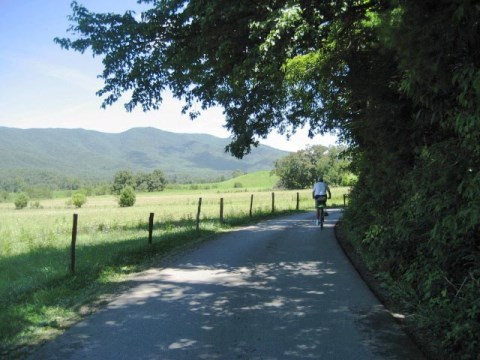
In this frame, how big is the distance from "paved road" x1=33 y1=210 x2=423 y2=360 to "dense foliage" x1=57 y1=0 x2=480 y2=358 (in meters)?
0.70

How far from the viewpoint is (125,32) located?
11266mm

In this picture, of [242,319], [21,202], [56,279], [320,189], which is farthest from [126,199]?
[242,319]

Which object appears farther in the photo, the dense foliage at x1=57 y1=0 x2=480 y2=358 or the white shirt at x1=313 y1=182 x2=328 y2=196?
the white shirt at x1=313 y1=182 x2=328 y2=196

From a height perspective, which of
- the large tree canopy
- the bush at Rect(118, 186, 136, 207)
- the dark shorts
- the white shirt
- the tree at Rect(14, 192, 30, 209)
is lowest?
the tree at Rect(14, 192, 30, 209)

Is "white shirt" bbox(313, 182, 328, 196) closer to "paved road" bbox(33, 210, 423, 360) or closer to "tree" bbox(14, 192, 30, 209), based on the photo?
"paved road" bbox(33, 210, 423, 360)

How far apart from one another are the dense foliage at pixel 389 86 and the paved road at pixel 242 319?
2.28 ft

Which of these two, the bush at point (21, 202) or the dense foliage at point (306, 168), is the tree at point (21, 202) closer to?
the bush at point (21, 202)

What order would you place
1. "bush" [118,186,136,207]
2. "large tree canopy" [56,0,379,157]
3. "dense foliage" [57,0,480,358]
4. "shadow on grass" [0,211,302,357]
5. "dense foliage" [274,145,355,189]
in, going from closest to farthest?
1. "dense foliage" [57,0,480,358]
2. "shadow on grass" [0,211,302,357]
3. "large tree canopy" [56,0,379,157]
4. "bush" [118,186,136,207]
5. "dense foliage" [274,145,355,189]

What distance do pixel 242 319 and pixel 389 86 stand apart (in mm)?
3846

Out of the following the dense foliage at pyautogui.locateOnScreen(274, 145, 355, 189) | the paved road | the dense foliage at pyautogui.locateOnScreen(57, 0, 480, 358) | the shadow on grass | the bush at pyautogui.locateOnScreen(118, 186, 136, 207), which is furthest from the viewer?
the dense foliage at pyautogui.locateOnScreen(274, 145, 355, 189)

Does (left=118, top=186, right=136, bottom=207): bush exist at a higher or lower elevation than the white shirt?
lower

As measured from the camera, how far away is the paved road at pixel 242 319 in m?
4.59

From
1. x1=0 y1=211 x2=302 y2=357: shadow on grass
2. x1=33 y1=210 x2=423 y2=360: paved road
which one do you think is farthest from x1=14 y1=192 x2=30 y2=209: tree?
x1=33 y1=210 x2=423 y2=360: paved road

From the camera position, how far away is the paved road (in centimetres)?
459
